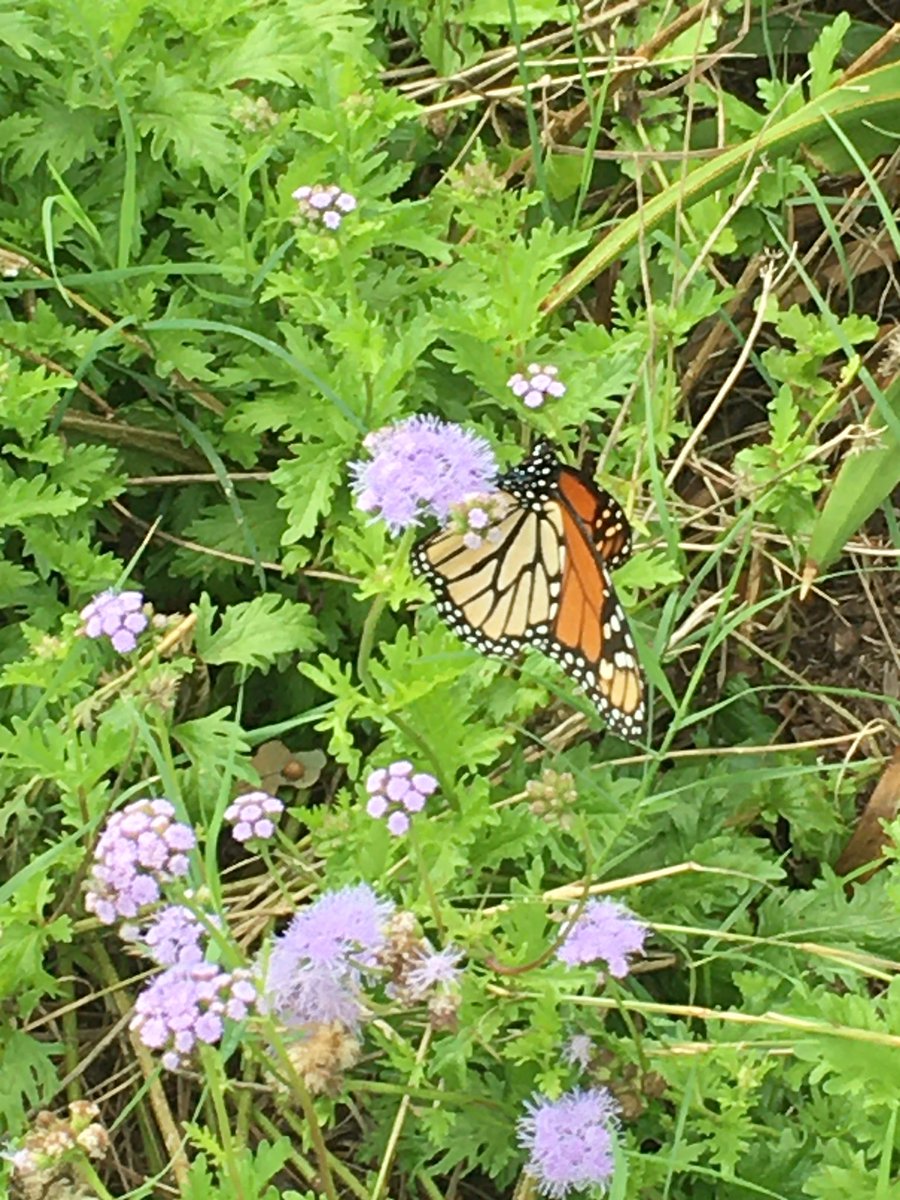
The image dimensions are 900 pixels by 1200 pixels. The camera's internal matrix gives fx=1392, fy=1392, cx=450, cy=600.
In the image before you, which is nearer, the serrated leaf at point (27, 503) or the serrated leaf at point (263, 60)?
the serrated leaf at point (27, 503)

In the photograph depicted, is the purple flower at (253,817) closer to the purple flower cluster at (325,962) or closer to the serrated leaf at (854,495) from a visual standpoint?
the purple flower cluster at (325,962)

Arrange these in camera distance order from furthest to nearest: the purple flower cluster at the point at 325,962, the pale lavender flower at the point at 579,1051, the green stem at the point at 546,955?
the pale lavender flower at the point at 579,1051, the green stem at the point at 546,955, the purple flower cluster at the point at 325,962

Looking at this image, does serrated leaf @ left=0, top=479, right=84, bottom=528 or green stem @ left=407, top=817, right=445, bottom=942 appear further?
serrated leaf @ left=0, top=479, right=84, bottom=528

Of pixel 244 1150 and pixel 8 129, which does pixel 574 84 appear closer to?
pixel 8 129

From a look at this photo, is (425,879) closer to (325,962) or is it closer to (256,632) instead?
(325,962)

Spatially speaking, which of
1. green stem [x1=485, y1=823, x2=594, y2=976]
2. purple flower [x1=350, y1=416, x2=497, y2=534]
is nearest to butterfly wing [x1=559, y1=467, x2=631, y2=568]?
purple flower [x1=350, y1=416, x2=497, y2=534]

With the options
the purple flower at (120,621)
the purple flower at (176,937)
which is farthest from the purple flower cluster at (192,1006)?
the purple flower at (120,621)

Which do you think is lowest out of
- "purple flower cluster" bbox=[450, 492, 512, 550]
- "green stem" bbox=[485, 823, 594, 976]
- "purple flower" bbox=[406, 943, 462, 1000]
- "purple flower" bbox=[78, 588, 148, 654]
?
"green stem" bbox=[485, 823, 594, 976]

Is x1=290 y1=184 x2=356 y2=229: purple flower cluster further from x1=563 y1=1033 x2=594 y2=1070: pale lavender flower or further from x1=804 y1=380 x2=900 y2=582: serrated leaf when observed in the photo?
x1=563 y1=1033 x2=594 y2=1070: pale lavender flower
